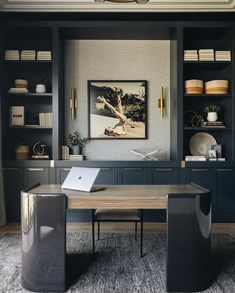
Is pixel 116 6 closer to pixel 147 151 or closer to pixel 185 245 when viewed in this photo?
pixel 147 151

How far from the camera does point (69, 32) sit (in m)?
4.33

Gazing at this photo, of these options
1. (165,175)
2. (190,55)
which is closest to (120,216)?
(165,175)

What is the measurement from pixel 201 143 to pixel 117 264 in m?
2.48

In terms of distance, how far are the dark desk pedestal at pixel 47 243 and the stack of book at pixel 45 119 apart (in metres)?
2.29

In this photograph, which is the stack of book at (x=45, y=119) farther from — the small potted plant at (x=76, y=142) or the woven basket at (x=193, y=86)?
the woven basket at (x=193, y=86)

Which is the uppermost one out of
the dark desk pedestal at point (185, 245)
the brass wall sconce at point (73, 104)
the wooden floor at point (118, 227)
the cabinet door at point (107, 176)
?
the brass wall sconce at point (73, 104)

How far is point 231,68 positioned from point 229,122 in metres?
0.76

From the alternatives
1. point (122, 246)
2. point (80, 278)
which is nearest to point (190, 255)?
point (80, 278)

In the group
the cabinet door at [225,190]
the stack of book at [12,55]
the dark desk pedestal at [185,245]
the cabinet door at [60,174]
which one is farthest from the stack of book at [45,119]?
the dark desk pedestal at [185,245]

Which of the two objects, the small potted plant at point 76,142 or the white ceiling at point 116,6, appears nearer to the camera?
the white ceiling at point 116,6

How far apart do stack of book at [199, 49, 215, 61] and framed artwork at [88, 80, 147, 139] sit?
894mm

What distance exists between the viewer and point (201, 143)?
14.9 ft

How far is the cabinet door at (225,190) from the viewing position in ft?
13.6

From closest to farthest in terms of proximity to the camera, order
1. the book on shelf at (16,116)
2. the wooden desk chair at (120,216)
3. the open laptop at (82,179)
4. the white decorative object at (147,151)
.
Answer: the open laptop at (82,179) < the wooden desk chair at (120,216) < the book on shelf at (16,116) < the white decorative object at (147,151)
